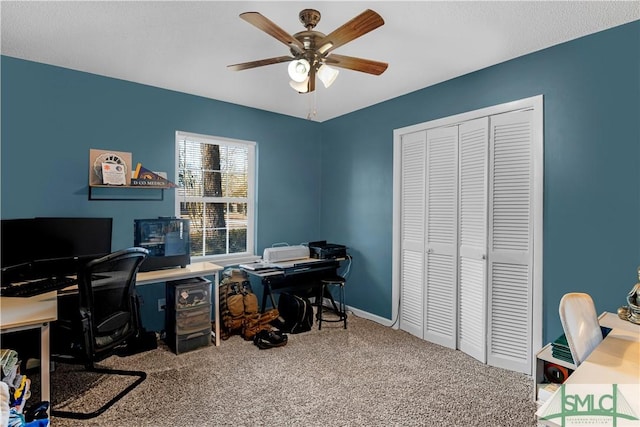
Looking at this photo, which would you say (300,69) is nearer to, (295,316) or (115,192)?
(115,192)

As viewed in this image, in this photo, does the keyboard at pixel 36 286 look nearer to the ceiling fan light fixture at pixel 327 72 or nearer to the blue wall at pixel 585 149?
the ceiling fan light fixture at pixel 327 72

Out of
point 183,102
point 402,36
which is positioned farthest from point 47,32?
point 402,36

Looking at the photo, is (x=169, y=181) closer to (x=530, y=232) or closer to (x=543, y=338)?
(x=530, y=232)

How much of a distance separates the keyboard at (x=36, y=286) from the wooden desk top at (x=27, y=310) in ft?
0.13

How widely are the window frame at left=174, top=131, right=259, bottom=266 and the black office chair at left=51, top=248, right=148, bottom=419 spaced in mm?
1291

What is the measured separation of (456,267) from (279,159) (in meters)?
2.37

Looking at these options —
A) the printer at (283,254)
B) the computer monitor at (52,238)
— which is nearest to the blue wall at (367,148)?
the computer monitor at (52,238)

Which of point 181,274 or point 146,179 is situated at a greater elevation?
point 146,179

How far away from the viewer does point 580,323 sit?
1502 millimetres

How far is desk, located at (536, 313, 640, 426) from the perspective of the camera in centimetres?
109

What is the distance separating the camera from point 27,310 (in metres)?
2.03

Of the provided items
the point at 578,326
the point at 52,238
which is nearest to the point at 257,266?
the point at 52,238

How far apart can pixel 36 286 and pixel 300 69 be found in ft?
7.83

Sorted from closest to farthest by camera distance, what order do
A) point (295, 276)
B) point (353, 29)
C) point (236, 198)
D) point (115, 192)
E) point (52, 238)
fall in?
point (353, 29) → point (52, 238) → point (115, 192) → point (236, 198) → point (295, 276)
